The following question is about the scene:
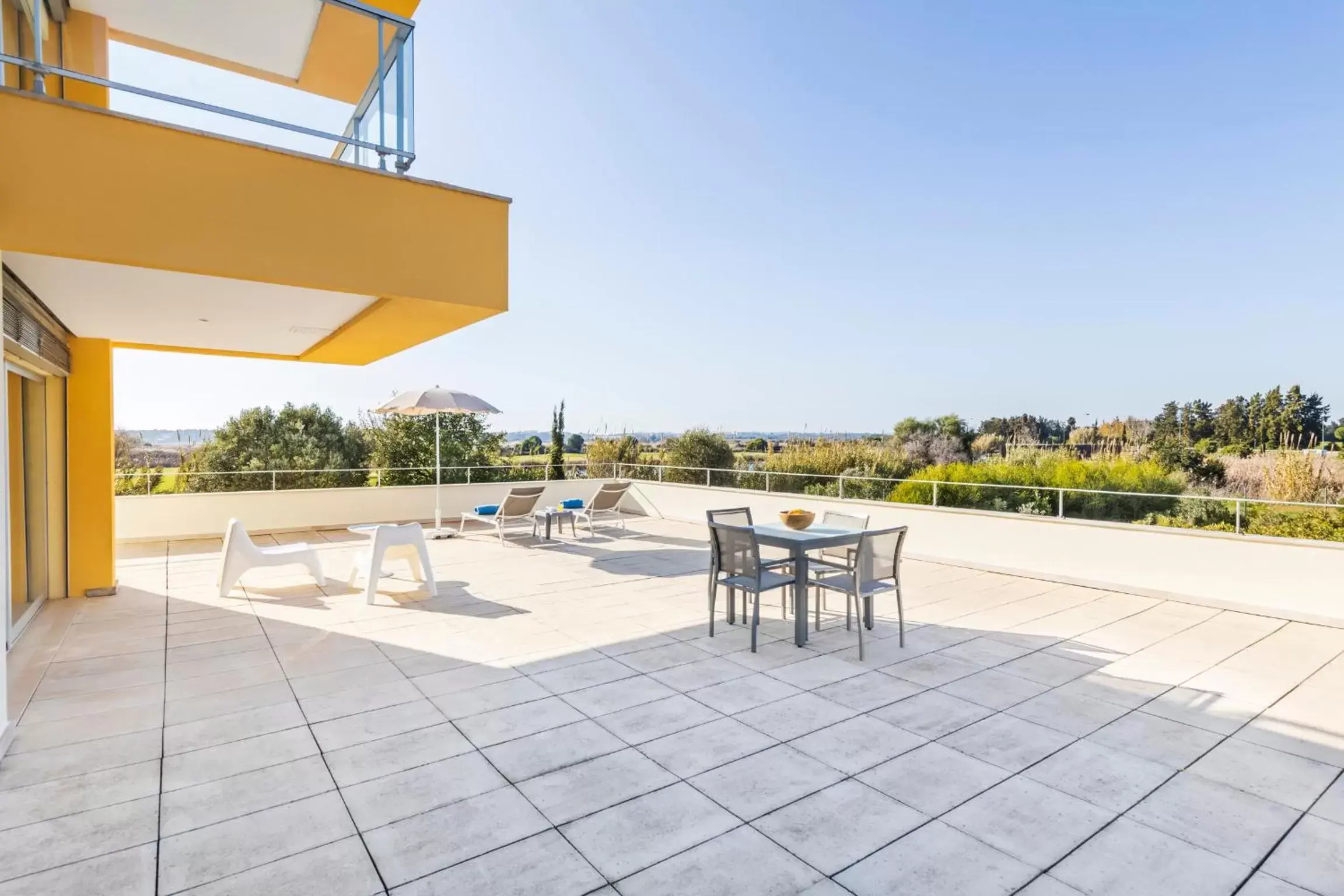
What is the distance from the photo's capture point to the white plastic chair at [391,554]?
6.07 m

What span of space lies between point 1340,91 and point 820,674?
1278cm

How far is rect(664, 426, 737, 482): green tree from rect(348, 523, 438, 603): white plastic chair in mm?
7905

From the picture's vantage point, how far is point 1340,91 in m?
10.1

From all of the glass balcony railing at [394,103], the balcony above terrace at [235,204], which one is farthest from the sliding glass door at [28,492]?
the glass balcony railing at [394,103]

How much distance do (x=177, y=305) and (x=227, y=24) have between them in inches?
102

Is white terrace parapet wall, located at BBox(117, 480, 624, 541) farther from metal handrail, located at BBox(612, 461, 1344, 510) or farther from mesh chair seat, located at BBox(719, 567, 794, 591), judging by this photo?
mesh chair seat, located at BBox(719, 567, 794, 591)

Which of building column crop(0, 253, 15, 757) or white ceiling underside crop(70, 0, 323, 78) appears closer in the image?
building column crop(0, 253, 15, 757)

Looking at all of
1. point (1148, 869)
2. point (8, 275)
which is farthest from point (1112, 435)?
point (8, 275)

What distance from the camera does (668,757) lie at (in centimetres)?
304

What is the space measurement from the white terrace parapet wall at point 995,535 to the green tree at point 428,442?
3573mm

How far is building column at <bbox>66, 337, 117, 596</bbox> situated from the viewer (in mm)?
6359

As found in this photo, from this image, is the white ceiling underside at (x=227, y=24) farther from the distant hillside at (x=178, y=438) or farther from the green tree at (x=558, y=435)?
the distant hillside at (x=178, y=438)

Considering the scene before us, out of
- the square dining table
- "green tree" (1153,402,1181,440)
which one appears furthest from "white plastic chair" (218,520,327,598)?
"green tree" (1153,402,1181,440)

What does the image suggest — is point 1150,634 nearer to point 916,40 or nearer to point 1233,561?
point 1233,561
